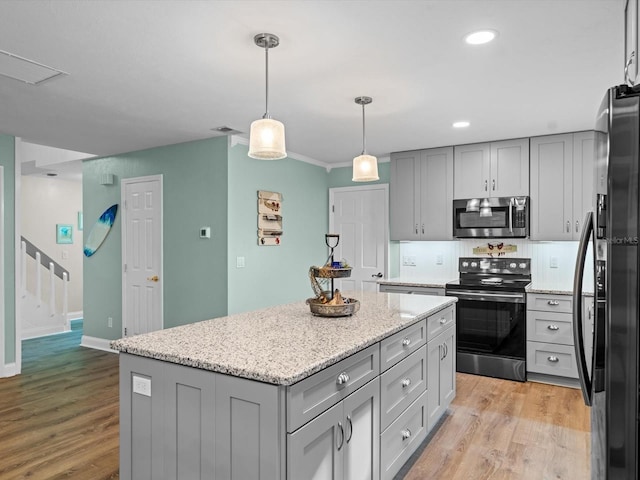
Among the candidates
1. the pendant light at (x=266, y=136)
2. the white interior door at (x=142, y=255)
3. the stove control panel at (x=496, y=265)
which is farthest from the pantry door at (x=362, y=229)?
the pendant light at (x=266, y=136)

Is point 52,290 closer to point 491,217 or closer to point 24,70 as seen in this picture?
point 24,70

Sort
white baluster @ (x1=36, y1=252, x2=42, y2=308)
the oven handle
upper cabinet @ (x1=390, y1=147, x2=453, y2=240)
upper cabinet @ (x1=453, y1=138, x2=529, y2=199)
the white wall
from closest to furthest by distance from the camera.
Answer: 1. the oven handle
2. upper cabinet @ (x1=453, y1=138, x2=529, y2=199)
3. upper cabinet @ (x1=390, y1=147, x2=453, y2=240)
4. white baluster @ (x1=36, y1=252, x2=42, y2=308)
5. the white wall

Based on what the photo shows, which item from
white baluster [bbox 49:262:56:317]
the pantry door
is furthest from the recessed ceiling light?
white baluster [bbox 49:262:56:317]

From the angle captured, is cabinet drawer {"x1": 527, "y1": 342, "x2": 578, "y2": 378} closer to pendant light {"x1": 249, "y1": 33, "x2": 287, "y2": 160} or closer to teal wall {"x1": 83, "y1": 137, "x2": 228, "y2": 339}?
teal wall {"x1": 83, "y1": 137, "x2": 228, "y2": 339}

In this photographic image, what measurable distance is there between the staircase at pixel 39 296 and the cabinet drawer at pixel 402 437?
6053mm

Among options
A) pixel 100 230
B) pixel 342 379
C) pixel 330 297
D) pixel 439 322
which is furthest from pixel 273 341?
pixel 100 230

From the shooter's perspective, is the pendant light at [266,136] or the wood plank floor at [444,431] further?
the wood plank floor at [444,431]

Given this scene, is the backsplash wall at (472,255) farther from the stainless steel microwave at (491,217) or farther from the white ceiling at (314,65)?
the white ceiling at (314,65)

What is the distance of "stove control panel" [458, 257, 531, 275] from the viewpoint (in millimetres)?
4695

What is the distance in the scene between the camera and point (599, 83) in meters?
2.96

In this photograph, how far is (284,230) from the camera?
520 cm

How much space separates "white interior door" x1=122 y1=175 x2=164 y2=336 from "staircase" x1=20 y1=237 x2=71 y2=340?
2.20 m

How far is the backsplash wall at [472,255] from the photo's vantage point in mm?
4551

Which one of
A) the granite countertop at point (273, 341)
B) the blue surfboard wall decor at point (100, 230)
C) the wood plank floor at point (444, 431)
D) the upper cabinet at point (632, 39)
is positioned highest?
the upper cabinet at point (632, 39)
